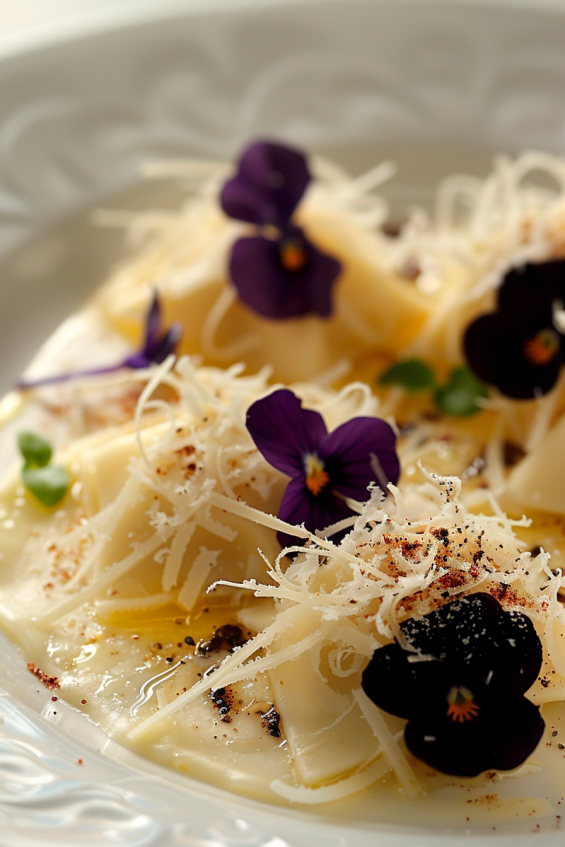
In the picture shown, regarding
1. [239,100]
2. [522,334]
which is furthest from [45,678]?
[239,100]

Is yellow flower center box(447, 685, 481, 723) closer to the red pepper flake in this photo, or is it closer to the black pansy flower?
the red pepper flake

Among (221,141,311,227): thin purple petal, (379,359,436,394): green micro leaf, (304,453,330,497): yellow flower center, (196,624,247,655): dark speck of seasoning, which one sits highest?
(221,141,311,227): thin purple petal

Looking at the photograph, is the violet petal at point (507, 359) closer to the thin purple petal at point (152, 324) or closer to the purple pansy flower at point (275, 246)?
the purple pansy flower at point (275, 246)

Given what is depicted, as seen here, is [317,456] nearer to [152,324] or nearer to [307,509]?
[307,509]

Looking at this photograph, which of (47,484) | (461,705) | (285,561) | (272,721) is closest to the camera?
(461,705)

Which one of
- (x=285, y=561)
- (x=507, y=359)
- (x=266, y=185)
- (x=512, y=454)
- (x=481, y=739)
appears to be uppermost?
(x=266, y=185)

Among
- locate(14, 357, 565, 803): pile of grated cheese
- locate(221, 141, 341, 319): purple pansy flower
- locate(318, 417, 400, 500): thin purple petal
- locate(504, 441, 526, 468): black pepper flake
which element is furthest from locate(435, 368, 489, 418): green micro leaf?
locate(318, 417, 400, 500): thin purple petal

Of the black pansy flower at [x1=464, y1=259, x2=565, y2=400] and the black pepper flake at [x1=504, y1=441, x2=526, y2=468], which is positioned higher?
the black pansy flower at [x1=464, y1=259, x2=565, y2=400]
